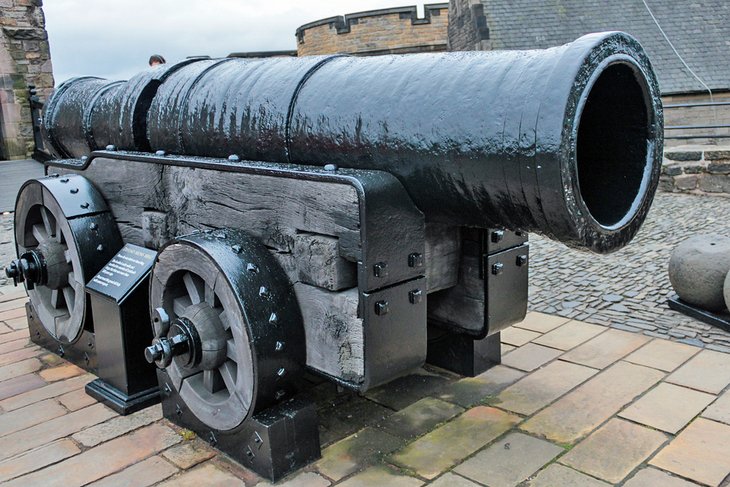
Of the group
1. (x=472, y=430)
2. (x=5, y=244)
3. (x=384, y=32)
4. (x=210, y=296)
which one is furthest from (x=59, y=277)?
(x=384, y=32)

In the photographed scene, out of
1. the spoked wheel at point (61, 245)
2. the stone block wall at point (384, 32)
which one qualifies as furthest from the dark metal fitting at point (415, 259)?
the stone block wall at point (384, 32)

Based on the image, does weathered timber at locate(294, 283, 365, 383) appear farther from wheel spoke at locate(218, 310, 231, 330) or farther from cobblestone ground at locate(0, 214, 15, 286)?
cobblestone ground at locate(0, 214, 15, 286)

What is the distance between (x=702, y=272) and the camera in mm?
4023

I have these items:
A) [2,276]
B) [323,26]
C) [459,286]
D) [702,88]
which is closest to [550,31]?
[702,88]

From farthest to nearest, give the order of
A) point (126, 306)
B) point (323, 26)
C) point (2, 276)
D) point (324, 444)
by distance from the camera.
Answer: point (323, 26) < point (2, 276) < point (126, 306) < point (324, 444)

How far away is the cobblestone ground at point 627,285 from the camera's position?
387cm

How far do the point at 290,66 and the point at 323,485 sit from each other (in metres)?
1.56

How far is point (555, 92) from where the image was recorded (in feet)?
5.82

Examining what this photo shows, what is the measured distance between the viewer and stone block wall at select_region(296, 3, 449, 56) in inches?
974

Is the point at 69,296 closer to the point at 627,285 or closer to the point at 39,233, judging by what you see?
the point at 39,233

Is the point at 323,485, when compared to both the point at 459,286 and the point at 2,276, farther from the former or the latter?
the point at 2,276

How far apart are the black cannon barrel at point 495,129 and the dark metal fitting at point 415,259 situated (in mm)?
138

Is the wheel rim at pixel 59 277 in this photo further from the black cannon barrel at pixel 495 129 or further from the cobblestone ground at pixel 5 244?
the cobblestone ground at pixel 5 244

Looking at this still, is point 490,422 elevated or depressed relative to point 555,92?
depressed
